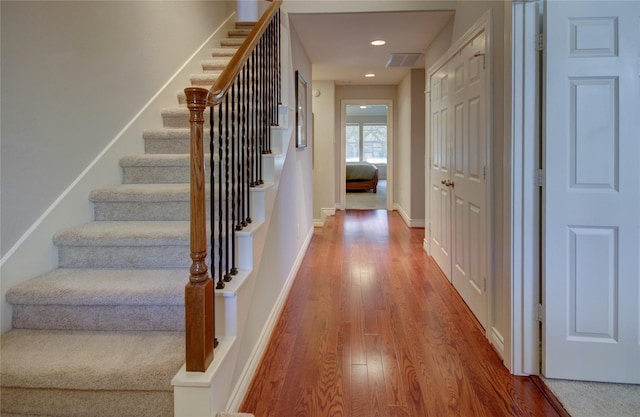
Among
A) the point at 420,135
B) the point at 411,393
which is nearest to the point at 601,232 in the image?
the point at 411,393

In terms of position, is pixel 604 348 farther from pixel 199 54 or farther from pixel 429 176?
pixel 199 54

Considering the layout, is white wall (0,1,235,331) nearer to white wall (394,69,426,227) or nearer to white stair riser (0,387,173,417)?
white stair riser (0,387,173,417)

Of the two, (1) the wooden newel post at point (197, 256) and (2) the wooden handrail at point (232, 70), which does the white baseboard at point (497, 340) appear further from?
(2) the wooden handrail at point (232, 70)

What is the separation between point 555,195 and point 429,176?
2572 millimetres

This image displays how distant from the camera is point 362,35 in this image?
417 centimetres

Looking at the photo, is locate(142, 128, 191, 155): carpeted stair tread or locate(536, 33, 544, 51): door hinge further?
locate(142, 128, 191, 155): carpeted stair tread

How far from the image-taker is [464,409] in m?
1.83

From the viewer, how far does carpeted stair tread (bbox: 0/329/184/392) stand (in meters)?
1.49

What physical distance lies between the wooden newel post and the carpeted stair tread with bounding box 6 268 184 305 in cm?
35

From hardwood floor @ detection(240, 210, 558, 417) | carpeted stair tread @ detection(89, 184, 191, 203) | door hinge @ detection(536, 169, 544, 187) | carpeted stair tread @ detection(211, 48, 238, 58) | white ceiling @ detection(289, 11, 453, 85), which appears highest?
white ceiling @ detection(289, 11, 453, 85)

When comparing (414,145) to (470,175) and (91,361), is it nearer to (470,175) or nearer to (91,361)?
(470,175)

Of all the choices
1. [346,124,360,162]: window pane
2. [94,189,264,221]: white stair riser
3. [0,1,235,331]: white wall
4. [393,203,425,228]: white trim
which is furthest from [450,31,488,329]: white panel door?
[346,124,360,162]: window pane

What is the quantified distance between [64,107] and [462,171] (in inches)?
105

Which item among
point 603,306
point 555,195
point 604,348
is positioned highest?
point 555,195
